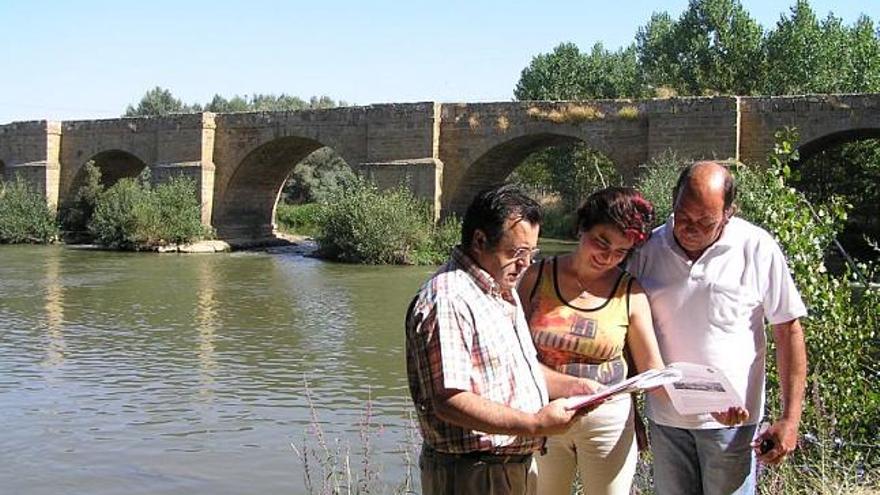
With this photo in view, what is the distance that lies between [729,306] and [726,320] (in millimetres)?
44

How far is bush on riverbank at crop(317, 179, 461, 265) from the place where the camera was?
2227 centimetres

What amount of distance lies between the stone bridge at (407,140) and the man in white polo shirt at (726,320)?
54.9 feet

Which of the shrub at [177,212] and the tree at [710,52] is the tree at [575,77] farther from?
the shrub at [177,212]

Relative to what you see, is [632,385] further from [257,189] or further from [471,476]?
[257,189]

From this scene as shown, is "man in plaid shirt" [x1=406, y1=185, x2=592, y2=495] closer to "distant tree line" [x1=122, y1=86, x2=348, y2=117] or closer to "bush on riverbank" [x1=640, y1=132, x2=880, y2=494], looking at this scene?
"bush on riverbank" [x1=640, y1=132, x2=880, y2=494]

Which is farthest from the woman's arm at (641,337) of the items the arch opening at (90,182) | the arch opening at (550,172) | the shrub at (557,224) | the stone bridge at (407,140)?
the shrub at (557,224)

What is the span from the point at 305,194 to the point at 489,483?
41.5 meters

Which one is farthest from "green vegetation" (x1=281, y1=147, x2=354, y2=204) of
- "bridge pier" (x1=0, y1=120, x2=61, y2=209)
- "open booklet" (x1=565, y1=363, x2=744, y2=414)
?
"open booklet" (x1=565, y1=363, x2=744, y2=414)

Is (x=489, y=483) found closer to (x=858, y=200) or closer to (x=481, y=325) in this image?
(x=481, y=325)

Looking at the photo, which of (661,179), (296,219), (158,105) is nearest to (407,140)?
(661,179)

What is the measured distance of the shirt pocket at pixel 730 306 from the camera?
3098mm

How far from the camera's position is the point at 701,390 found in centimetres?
295

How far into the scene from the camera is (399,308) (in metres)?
15.3

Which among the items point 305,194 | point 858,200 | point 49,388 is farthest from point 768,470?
point 305,194
